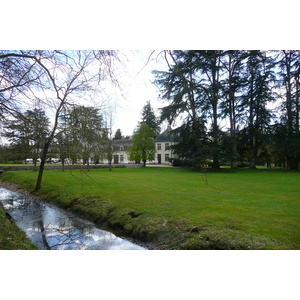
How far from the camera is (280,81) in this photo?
24438 mm

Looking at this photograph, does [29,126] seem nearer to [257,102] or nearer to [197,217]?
[197,217]

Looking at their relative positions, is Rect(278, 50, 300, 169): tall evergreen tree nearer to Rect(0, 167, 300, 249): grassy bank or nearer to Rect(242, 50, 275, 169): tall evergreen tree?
Rect(242, 50, 275, 169): tall evergreen tree

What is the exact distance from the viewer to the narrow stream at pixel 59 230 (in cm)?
544

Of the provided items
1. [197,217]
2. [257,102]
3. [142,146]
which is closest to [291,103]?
[257,102]

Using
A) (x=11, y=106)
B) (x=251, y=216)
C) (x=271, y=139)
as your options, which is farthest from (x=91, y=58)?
(x=271, y=139)

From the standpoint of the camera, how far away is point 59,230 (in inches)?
260

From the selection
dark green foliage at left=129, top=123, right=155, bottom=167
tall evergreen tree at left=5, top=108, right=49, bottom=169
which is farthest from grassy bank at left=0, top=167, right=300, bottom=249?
dark green foliage at left=129, top=123, right=155, bottom=167

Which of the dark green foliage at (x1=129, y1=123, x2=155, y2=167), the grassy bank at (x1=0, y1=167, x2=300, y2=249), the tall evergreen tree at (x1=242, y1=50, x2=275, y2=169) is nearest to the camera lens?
the grassy bank at (x1=0, y1=167, x2=300, y2=249)

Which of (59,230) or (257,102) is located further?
(257,102)

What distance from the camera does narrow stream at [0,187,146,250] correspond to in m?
5.44

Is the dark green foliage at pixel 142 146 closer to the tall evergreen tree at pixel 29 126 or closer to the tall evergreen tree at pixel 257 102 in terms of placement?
the tall evergreen tree at pixel 257 102

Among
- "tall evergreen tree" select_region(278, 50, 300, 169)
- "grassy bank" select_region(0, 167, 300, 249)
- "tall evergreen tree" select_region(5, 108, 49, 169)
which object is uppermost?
"tall evergreen tree" select_region(278, 50, 300, 169)
